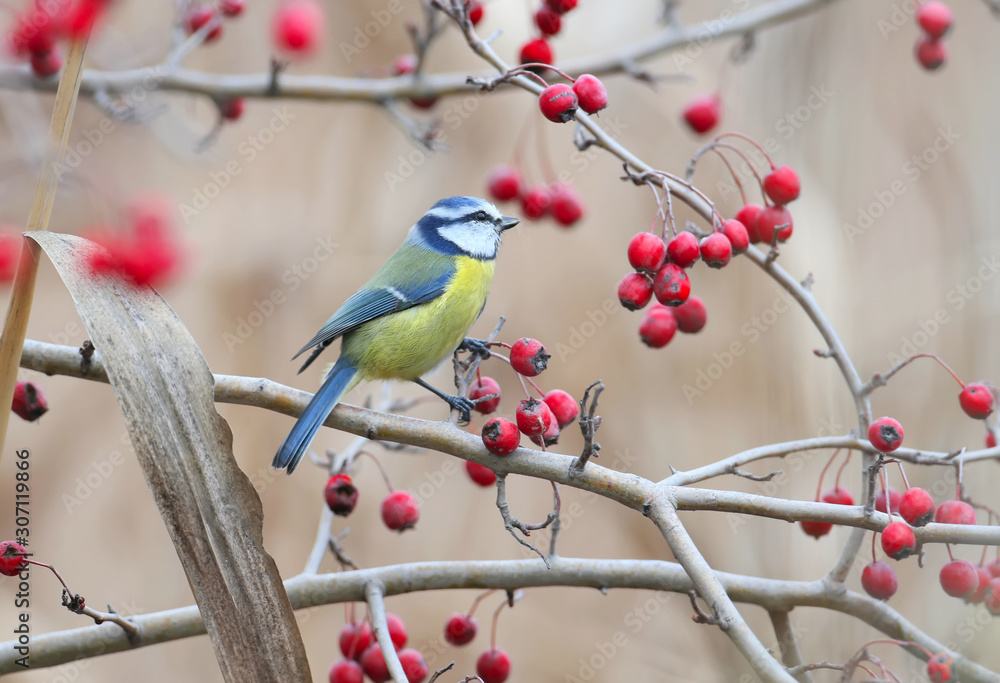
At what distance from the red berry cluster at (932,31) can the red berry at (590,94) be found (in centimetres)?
121

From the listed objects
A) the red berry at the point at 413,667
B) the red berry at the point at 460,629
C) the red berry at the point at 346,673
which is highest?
the red berry at the point at 460,629

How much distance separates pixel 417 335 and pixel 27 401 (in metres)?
0.87

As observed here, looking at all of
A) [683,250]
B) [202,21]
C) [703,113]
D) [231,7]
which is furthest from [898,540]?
[202,21]

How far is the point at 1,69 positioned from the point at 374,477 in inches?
74.6

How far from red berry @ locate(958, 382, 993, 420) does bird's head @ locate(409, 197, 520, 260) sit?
1.19m

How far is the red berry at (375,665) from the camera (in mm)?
1685

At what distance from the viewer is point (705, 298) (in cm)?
342

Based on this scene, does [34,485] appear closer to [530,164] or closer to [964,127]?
[530,164]

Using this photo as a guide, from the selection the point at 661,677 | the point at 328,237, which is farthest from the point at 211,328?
the point at 661,677

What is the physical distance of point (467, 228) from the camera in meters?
2.33

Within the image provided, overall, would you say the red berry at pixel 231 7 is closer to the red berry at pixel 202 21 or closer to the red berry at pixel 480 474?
the red berry at pixel 202 21

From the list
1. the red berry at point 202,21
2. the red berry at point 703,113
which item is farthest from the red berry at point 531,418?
the red berry at point 202,21

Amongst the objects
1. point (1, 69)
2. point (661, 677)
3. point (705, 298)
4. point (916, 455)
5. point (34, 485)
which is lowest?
point (34, 485)

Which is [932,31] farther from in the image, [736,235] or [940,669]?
[940,669]
